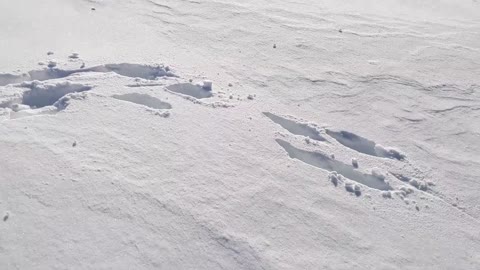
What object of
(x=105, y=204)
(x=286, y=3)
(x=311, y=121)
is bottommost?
(x=105, y=204)

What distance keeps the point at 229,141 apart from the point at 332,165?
2.04ft

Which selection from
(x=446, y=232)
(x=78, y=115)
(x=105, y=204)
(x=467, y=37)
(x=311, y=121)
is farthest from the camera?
(x=467, y=37)

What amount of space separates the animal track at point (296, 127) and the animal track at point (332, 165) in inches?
6.8

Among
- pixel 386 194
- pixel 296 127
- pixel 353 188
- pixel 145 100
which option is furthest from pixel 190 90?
pixel 386 194

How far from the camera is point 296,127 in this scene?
3.31 metres

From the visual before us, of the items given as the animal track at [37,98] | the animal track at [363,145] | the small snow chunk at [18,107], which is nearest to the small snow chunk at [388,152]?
the animal track at [363,145]

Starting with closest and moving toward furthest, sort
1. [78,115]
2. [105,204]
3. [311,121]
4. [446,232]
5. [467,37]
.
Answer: [105,204], [446,232], [78,115], [311,121], [467,37]

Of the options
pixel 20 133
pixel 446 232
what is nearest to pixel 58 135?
pixel 20 133

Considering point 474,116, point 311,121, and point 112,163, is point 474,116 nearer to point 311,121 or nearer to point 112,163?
point 311,121

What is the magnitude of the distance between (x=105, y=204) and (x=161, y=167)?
398 millimetres

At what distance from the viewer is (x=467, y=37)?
4.90 metres

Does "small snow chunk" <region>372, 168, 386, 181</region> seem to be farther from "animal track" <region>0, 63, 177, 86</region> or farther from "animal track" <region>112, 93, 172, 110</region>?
"animal track" <region>0, 63, 177, 86</region>

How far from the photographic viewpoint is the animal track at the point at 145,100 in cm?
328

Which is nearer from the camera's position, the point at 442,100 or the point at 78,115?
the point at 78,115
